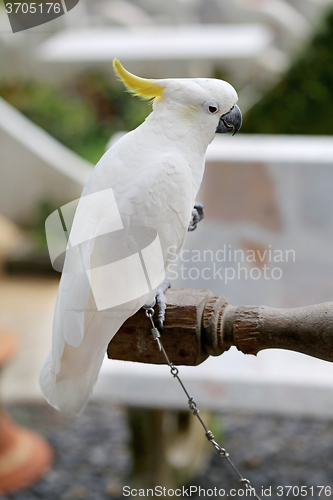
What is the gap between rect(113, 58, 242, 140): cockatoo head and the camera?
2.03ft

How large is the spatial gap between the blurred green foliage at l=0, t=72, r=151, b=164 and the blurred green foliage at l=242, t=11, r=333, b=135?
1145mm

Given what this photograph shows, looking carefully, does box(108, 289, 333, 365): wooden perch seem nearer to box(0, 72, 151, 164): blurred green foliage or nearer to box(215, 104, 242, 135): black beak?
box(215, 104, 242, 135): black beak

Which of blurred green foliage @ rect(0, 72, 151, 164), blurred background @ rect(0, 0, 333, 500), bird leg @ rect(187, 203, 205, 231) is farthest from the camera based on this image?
blurred green foliage @ rect(0, 72, 151, 164)

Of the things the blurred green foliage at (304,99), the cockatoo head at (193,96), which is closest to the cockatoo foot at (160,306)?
the cockatoo head at (193,96)

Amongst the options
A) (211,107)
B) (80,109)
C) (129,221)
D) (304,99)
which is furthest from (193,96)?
(80,109)

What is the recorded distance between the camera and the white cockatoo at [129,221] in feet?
2.02

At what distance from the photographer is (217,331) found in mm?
623

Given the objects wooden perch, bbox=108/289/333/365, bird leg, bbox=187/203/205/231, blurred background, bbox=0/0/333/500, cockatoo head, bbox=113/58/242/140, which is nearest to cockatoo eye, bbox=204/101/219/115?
cockatoo head, bbox=113/58/242/140

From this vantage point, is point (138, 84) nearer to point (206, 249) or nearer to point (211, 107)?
point (211, 107)

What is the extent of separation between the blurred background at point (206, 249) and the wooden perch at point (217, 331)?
55cm

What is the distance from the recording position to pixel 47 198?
2465 millimetres

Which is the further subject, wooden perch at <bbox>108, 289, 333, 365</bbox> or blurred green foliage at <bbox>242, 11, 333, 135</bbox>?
blurred green foliage at <bbox>242, 11, 333, 135</bbox>

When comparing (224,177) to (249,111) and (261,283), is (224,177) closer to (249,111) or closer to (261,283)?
(261,283)

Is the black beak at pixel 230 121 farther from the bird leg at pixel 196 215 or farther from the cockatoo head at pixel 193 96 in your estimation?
the bird leg at pixel 196 215
